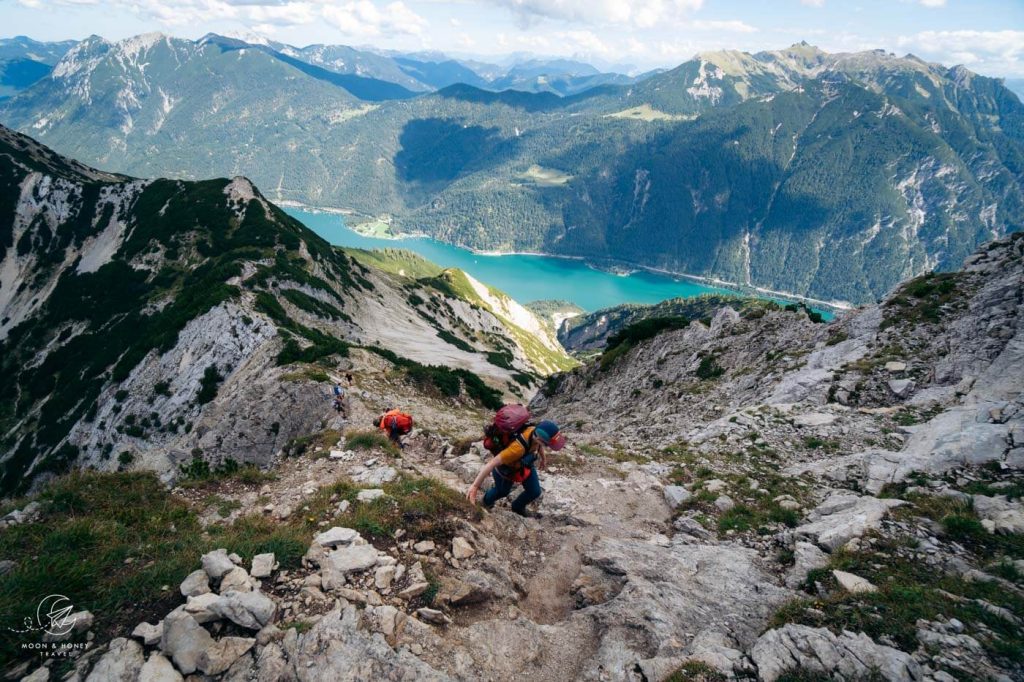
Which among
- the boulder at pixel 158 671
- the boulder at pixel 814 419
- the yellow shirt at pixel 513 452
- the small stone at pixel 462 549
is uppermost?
the yellow shirt at pixel 513 452

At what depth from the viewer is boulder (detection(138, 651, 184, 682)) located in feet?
22.1

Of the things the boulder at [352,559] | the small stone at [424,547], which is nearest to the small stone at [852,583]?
the small stone at [424,547]

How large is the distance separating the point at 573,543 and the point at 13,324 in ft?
311

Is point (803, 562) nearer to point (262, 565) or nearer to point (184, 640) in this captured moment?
point (262, 565)

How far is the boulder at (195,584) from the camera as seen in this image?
313 inches

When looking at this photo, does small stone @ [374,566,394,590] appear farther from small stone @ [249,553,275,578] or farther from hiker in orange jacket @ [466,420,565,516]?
hiker in orange jacket @ [466,420,565,516]

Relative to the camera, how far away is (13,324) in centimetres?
7112

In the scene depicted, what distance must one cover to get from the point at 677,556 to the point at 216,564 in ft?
31.7

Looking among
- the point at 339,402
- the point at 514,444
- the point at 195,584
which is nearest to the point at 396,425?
the point at 514,444

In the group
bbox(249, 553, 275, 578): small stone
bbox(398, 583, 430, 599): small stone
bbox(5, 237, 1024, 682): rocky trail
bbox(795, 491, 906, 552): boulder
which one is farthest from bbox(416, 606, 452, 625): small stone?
bbox(795, 491, 906, 552): boulder

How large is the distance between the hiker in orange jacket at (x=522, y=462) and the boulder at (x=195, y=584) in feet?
17.8

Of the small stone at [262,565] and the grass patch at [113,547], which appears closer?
the grass patch at [113,547]

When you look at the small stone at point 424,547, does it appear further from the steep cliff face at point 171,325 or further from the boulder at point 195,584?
the steep cliff face at point 171,325

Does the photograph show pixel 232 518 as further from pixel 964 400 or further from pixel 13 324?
pixel 13 324
